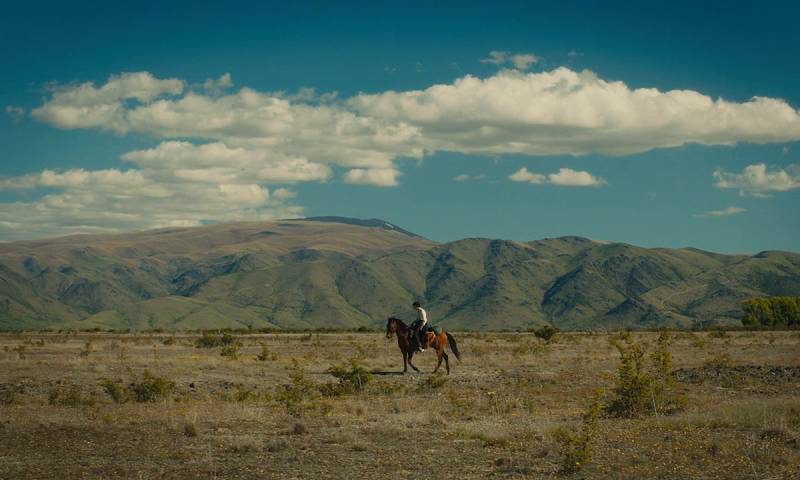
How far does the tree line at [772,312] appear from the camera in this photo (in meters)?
132

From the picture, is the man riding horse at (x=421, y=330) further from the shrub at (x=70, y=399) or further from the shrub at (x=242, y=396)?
the shrub at (x=70, y=399)

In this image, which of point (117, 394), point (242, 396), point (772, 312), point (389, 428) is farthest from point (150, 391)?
point (772, 312)

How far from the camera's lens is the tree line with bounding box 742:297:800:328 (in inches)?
5217

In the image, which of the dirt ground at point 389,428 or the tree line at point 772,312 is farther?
the tree line at point 772,312

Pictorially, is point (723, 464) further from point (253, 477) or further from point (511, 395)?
point (511, 395)

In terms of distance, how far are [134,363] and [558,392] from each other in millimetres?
24263

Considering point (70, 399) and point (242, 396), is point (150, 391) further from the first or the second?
point (242, 396)

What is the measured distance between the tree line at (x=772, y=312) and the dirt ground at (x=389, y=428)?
108284 mm

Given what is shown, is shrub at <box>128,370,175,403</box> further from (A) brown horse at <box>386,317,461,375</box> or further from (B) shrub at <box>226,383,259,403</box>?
(A) brown horse at <box>386,317,461,375</box>

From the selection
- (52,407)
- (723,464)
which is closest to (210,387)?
(52,407)

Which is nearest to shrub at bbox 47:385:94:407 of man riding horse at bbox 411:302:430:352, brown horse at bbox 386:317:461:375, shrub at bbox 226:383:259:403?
A: shrub at bbox 226:383:259:403

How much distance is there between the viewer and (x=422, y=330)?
1476 inches

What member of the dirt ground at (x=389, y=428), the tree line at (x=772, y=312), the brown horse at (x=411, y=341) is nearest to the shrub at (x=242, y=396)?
the dirt ground at (x=389, y=428)

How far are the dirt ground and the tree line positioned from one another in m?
108
